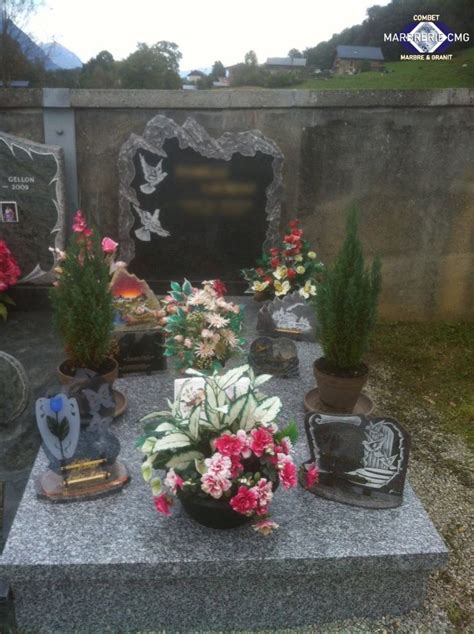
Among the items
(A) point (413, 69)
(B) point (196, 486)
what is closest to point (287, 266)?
(B) point (196, 486)

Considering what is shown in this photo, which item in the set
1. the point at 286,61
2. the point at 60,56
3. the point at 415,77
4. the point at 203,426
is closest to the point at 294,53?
the point at 286,61

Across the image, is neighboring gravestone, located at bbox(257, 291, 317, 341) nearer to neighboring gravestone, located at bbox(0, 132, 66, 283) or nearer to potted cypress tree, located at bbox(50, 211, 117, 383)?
potted cypress tree, located at bbox(50, 211, 117, 383)

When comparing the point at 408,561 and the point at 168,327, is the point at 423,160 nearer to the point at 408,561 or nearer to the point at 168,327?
the point at 168,327

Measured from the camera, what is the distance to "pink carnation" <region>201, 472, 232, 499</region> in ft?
7.61

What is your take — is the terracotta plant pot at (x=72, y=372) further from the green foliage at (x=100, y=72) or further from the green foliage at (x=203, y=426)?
the green foliage at (x=100, y=72)

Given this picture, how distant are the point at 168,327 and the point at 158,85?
1915cm

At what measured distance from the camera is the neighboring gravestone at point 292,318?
493 centimetres

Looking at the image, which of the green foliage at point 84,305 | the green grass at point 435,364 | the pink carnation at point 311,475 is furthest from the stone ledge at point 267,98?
the pink carnation at point 311,475

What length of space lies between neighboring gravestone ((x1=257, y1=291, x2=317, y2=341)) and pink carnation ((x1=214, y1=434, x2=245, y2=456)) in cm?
264

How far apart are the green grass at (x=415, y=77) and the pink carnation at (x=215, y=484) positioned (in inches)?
467

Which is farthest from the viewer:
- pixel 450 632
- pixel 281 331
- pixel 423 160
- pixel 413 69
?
pixel 413 69

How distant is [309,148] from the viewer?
5828 millimetres

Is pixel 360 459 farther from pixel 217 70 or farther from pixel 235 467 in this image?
pixel 217 70

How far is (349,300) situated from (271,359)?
110 centimetres
